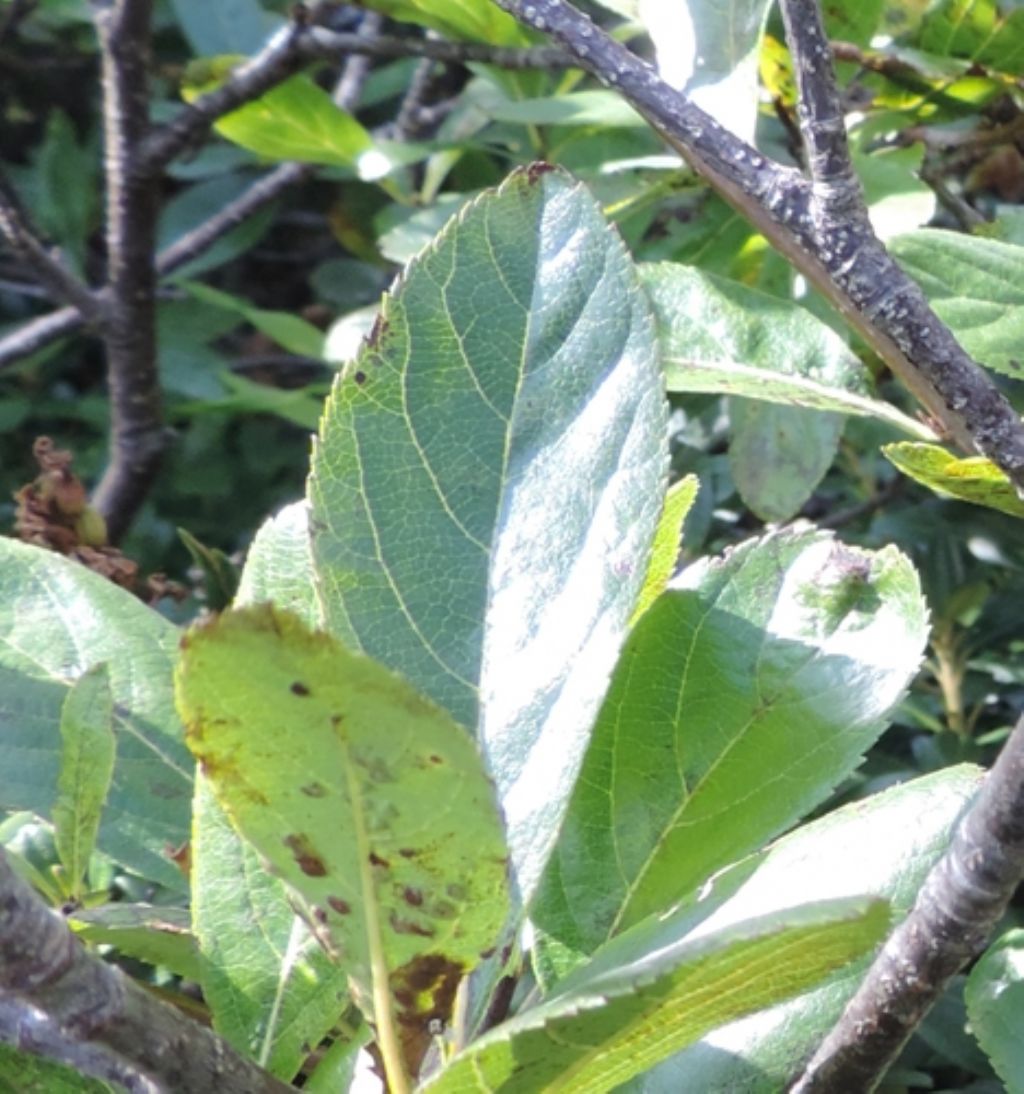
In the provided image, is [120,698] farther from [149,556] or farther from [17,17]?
[17,17]

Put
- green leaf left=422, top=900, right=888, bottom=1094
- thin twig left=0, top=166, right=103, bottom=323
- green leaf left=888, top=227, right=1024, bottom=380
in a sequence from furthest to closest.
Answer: thin twig left=0, top=166, right=103, bottom=323, green leaf left=888, top=227, right=1024, bottom=380, green leaf left=422, top=900, right=888, bottom=1094

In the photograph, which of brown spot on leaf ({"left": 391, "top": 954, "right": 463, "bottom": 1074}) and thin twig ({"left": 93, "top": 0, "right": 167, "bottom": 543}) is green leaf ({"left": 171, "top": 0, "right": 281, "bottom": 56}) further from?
brown spot on leaf ({"left": 391, "top": 954, "right": 463, "bottom": 1074})

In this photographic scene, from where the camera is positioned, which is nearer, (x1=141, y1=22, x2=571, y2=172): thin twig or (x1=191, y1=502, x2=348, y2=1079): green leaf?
(x1=191, y1=502, x2=348, y2=1079): green leaf

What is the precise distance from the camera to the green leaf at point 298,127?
4.75ft

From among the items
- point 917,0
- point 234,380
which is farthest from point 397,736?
point 234,380

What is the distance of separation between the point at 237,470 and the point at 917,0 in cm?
109

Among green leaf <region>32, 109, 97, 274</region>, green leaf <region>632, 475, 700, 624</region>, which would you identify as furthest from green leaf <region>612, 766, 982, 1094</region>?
green leaf <region>32, 109, 97, 274</region>

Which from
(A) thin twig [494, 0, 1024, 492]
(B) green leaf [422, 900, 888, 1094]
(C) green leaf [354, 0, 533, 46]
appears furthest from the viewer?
(C) green leaf [354, 0, 533, 46]

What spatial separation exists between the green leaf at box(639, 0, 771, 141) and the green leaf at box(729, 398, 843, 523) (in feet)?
0.93

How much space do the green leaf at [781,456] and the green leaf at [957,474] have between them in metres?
0.36

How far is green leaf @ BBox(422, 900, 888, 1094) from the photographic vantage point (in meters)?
0.43

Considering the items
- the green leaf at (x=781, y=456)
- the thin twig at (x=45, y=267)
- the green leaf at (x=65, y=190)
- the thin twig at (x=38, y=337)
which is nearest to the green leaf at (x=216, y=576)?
the green leaf at (x=781, y=456)

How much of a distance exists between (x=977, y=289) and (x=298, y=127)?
2.57ft

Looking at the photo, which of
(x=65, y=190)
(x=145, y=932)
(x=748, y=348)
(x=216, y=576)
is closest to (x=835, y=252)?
(x=748, y=348)
